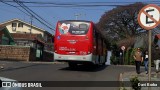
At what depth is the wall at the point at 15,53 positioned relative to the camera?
1759 inches

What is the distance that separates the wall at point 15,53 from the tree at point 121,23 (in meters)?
35.3

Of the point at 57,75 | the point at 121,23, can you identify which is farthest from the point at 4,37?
the point at 57,75

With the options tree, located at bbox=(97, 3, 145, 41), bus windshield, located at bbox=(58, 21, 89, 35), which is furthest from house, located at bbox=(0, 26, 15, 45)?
bus windshield, located at bbox=(58, 21, 89, 35)

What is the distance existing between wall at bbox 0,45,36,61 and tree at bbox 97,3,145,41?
35.3 metres

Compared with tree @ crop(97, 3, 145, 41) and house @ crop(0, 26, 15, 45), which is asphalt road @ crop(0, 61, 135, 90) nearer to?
house @ crop(0, 26, 15, 45)

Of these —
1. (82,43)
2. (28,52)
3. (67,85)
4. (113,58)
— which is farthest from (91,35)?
(113,58)

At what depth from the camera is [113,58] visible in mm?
56969

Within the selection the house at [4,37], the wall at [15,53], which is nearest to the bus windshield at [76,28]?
the wall at [15,53]

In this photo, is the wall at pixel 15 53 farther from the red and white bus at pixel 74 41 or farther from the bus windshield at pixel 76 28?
the bus windshield at pixel 76 28

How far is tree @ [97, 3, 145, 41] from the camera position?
258ft

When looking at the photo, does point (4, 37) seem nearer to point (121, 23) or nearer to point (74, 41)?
point (121, 23)

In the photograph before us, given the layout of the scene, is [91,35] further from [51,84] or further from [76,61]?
[51,84]

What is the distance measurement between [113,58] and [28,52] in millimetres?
16645

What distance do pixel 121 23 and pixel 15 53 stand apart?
38.6 meters
